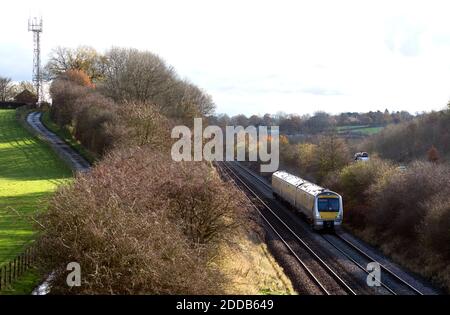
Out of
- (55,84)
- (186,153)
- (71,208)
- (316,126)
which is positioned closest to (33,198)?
(186,153)

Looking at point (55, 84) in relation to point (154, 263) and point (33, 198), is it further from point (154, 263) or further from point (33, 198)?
point (154, 263)

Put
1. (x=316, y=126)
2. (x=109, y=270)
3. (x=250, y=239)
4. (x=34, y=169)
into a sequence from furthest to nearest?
1. (x=316, y=126)
2. (x=34, y=169)
3. (x=250, y=239)
4. (x=109, y=270)

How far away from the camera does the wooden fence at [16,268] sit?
15227 mm

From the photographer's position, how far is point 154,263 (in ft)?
39.0

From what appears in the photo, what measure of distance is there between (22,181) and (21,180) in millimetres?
701

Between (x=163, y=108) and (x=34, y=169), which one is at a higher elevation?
(x=163, y=108)

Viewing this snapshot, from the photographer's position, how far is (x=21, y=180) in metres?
40.1

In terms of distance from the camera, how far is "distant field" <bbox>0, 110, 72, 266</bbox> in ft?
68.5

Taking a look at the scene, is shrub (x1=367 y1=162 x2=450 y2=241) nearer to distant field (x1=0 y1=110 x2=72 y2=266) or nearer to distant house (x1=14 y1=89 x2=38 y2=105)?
distant field (x1=0 y1=110 x2=72 y2=266)

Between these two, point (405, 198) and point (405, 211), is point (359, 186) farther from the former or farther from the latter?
point (405, 211)

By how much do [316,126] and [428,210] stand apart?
102223mm

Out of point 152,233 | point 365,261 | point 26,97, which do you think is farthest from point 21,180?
point 26,97

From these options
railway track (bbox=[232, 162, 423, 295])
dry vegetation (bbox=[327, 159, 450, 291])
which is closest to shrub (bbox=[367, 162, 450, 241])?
dry vegetation (bbox=[327, 159, 450, 291])

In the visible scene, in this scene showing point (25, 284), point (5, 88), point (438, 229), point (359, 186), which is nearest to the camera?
point (25, 284)
